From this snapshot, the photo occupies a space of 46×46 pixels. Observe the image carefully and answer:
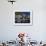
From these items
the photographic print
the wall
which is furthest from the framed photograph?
the wall

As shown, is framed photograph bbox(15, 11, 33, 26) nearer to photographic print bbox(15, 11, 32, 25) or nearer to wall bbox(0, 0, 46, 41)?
photographic print bbox(15, 11, 32, 25)

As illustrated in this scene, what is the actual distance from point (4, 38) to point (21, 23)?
2.68ft

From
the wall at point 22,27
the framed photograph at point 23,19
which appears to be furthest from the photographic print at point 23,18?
the wall at point 22,27

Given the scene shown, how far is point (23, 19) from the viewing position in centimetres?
477

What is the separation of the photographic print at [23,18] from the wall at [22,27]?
14 cm

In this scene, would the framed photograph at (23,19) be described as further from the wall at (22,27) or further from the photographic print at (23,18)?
the wall at (22,27)

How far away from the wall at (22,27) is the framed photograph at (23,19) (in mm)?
116

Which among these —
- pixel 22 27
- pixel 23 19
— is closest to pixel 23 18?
pixel 23 19

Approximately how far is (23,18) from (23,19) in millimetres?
37

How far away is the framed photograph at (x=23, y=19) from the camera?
4730 mm

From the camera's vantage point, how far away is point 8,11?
187 inches

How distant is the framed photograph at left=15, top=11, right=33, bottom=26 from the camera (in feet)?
15.5

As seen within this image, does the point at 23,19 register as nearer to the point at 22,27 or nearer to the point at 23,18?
the point at 23,18

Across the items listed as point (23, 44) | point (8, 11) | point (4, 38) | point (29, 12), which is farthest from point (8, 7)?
point (23, 44)
